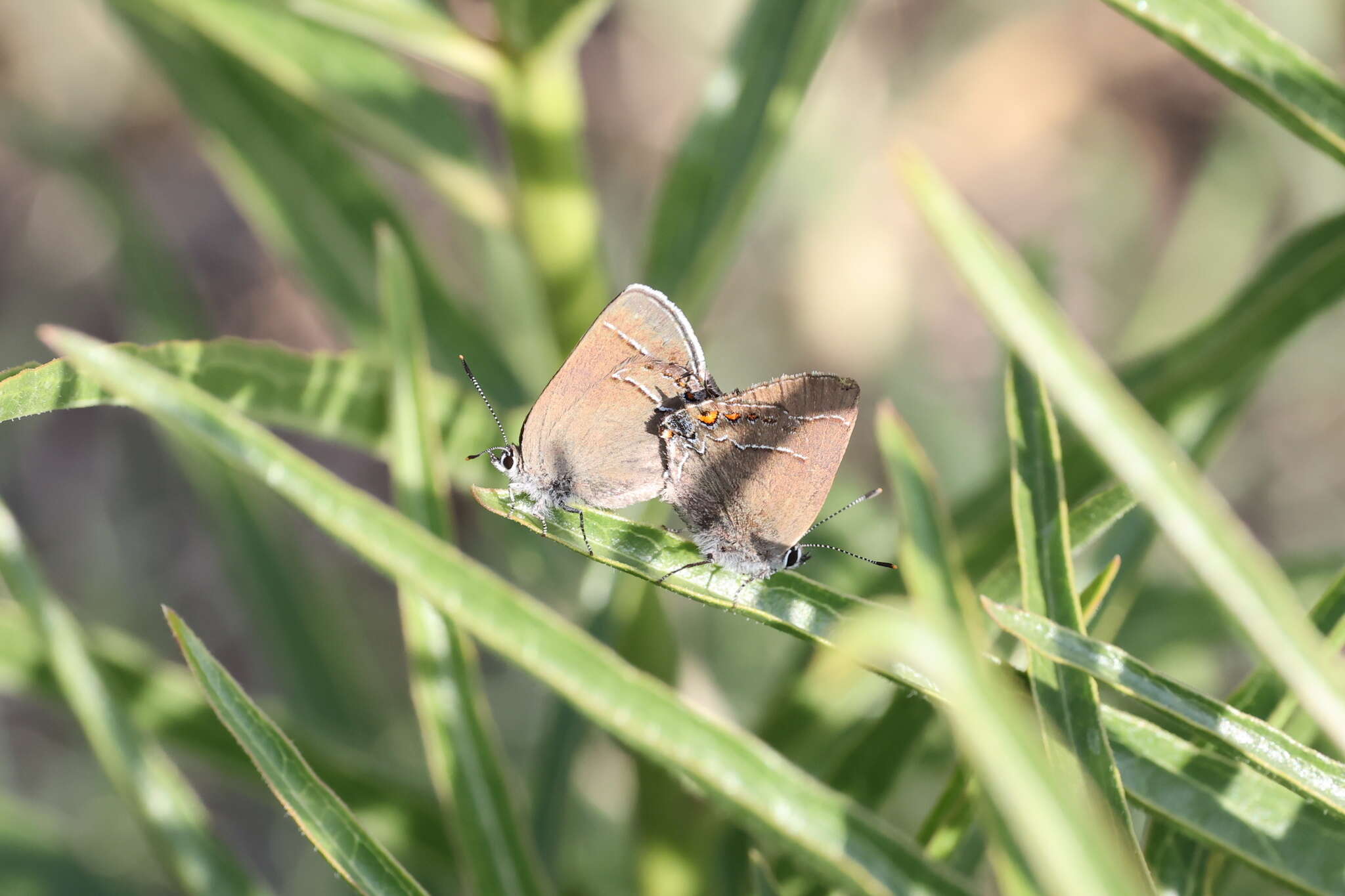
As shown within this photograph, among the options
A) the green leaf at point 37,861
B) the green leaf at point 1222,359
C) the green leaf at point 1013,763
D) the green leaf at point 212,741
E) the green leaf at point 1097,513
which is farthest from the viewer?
the green leaf at point 37,861

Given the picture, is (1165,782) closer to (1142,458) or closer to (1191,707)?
(1191,707)

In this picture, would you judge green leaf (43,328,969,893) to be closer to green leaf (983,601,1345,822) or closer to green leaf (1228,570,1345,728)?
green leaf (983,601,1345,822)

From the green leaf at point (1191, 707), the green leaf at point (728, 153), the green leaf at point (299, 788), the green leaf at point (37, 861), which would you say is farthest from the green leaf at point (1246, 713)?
the green leaf at point (37, 861)

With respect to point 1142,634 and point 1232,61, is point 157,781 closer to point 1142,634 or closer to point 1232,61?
point 1232,61

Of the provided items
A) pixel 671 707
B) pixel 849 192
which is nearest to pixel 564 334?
pixel 671 707

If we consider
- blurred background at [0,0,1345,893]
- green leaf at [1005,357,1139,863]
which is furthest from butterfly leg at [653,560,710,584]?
blurred background at [0,0,1345,893]

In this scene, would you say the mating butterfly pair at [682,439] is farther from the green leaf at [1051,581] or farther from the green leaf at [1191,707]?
the green leaf at [1191,707]
